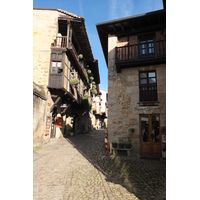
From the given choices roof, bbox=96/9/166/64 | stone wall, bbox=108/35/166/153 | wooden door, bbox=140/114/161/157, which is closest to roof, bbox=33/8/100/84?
roof, bbox=96/9/166/64

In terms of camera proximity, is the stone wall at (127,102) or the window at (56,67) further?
the window at (56,67)

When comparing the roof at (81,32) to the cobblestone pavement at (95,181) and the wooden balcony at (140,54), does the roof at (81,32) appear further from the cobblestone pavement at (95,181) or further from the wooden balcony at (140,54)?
the cobblestone pavement at (95,181)

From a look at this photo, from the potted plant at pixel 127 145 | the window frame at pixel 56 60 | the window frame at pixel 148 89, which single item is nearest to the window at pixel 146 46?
the window frame at pixel 148 89

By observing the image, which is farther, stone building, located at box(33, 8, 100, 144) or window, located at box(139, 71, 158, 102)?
stone building, located at box(33, 8, 100, 144)

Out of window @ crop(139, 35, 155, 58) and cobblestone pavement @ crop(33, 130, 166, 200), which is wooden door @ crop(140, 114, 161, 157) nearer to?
cobblestone pavement @ crop(33, 130, 166, 200)

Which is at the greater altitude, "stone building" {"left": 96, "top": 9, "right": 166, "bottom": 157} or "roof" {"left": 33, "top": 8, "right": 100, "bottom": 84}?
"roof" {"left": 33, "top": 8, "right": 100, "bottom": 84}

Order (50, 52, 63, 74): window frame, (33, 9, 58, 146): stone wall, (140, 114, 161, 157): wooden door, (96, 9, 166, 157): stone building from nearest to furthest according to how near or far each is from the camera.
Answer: (140, 114, 161, 157): wooden door, (96, 9, 166, 157): stone building, (33, 9, 58, 146): stone wall, (50, 52, 63, 74): window frame

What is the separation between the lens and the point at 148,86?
7.82 metres

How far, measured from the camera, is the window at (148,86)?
768 centimetres

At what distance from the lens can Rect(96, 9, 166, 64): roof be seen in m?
7.86
